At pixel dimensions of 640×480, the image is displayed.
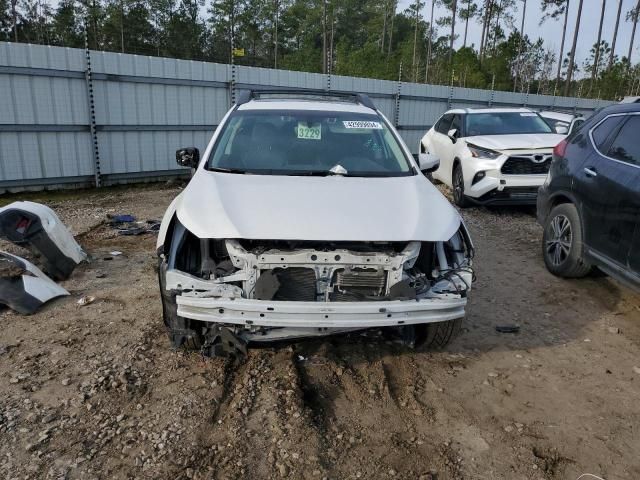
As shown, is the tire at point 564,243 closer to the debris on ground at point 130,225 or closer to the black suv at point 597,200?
the black suv at point 597,200

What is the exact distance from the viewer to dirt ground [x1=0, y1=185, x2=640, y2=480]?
8.13ft

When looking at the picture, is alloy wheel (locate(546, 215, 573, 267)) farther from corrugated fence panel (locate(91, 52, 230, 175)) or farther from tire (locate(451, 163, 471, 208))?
corrugated fence panel (locate(91, 52, 230, 175))

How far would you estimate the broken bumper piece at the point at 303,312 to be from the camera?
8.91ft

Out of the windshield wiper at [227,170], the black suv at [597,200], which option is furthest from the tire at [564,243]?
the windshield wiper at [227,170]

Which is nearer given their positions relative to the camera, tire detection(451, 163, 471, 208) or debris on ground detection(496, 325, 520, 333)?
debris on ground detection(496, 325, 520, 333)

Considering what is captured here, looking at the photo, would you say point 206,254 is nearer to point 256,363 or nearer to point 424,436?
point 256,363

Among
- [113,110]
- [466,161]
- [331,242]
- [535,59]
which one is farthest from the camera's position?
[535,59]

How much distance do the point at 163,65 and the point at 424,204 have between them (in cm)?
806

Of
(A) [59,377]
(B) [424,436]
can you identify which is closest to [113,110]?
(A) [59,377]

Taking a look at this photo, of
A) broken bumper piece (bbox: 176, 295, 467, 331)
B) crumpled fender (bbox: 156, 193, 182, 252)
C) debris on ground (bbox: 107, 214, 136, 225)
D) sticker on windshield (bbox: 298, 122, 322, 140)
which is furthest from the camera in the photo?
debris on ground (bbox: 107, 214, 136, 225)

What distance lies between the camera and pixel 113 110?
30.1ft

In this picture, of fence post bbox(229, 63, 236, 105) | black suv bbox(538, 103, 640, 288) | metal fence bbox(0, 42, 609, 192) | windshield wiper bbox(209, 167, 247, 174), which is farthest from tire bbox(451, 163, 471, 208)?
windshield wiper bbox(209, 167, 247, 174)

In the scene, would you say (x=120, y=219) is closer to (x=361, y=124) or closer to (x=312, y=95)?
(x=312, y=95)

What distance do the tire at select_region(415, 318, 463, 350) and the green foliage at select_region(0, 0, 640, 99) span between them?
105 feet
